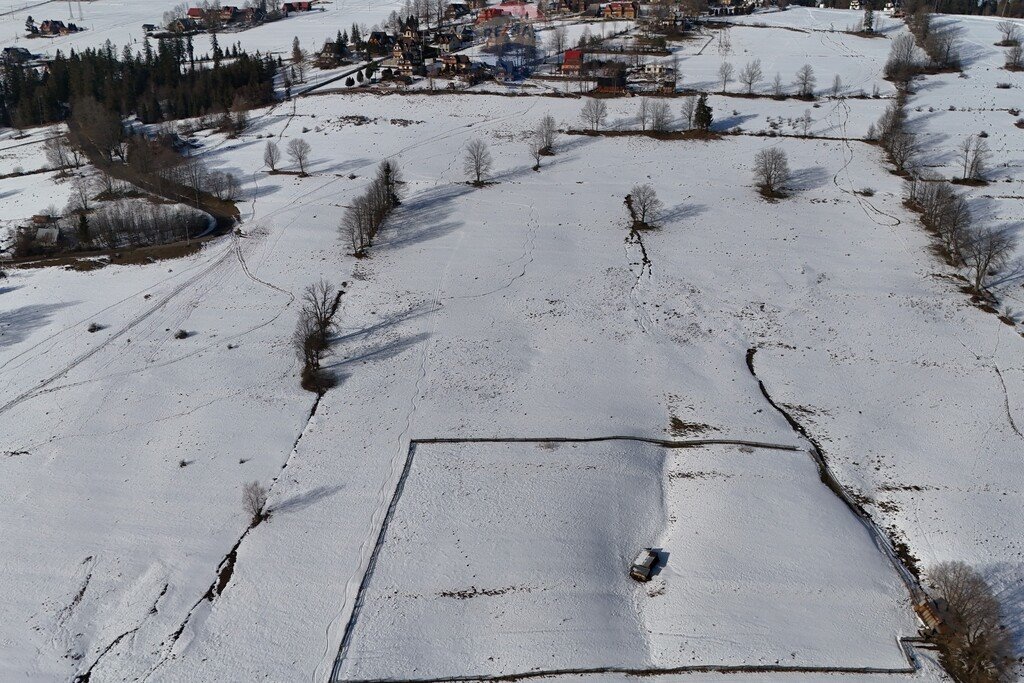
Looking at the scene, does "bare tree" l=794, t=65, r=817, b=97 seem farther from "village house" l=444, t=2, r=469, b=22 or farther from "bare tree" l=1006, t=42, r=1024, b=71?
"village house" l=444, t=2, r=469, b=22

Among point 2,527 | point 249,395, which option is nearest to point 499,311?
point 249,395

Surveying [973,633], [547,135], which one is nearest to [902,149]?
[547,135]

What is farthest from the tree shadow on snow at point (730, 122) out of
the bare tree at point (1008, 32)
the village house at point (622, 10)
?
the village house at point (622, 10)

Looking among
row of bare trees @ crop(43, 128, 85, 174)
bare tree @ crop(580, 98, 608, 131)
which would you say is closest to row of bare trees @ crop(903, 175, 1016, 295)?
bare tree @ crop(580, 98, 608, 131)

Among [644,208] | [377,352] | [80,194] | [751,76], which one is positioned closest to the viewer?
[377,352]

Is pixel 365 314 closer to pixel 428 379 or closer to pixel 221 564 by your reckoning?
pixel 428 379

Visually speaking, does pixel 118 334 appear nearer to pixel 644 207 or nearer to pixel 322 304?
pixel 322 304
